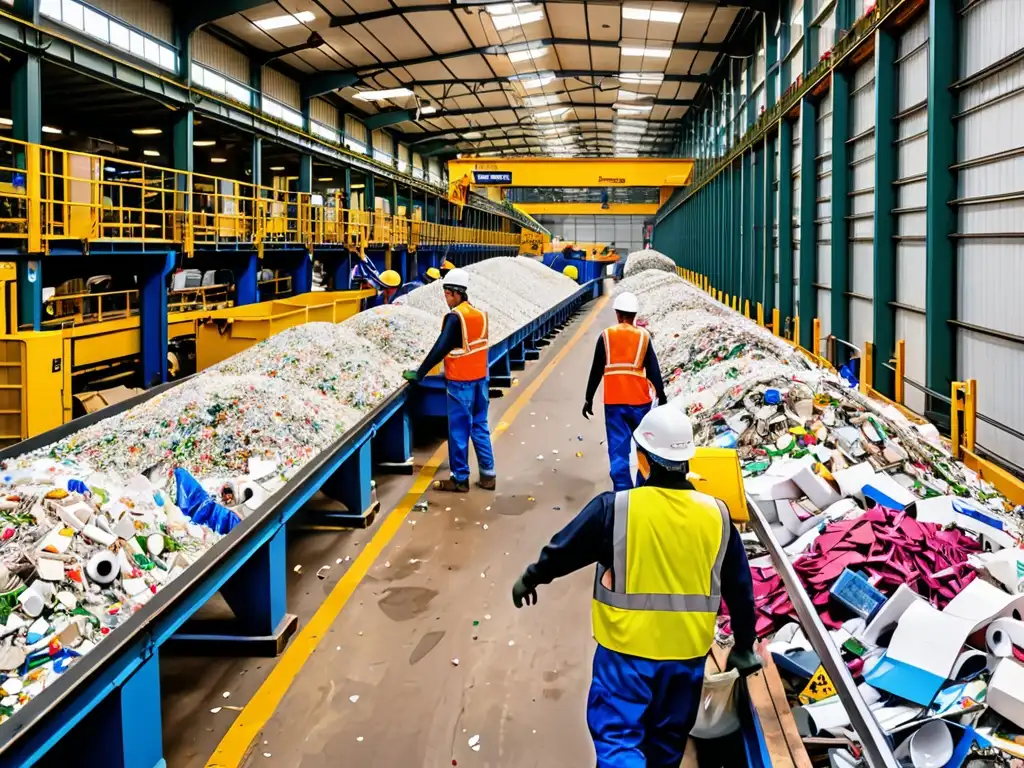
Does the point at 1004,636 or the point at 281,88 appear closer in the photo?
the point at 1004,636

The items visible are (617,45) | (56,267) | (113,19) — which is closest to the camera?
(56,267)

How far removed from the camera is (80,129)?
17.4 metres

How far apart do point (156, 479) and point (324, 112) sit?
2396 centimetres

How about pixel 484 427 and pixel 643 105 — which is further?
pixel 643 105

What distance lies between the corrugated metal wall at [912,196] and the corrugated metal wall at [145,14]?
13.8 metres

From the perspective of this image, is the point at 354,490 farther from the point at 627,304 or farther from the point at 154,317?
the point at 154,317

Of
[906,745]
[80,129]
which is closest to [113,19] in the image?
[80,129]

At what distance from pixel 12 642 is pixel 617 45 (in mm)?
22751

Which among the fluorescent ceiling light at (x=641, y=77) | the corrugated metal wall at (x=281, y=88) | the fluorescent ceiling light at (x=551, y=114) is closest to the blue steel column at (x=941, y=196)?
the corrugated metal wall at (x=281, y=88)

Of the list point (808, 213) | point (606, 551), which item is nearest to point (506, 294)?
point (808, 213)

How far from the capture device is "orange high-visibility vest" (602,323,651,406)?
5.93 m

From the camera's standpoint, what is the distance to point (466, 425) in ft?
21.9

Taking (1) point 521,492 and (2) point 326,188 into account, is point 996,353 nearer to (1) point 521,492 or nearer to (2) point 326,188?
(1) point 521,492

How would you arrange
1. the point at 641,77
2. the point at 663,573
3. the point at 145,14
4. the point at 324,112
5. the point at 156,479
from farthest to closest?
the point at 324,112
the point at 641,77
the point at 145,14
the point at 156,479
the point at 663,573
